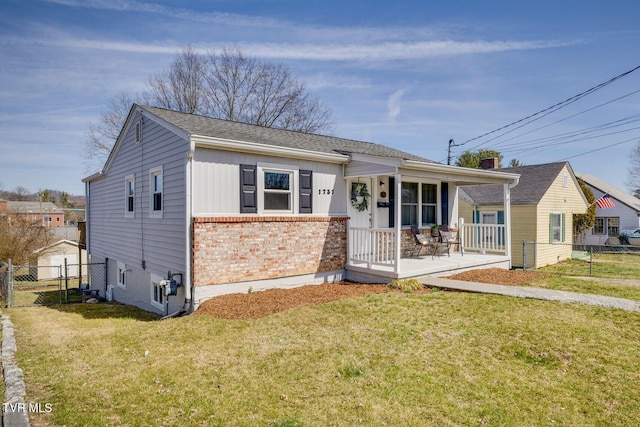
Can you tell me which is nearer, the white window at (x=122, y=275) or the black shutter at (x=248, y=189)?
the black shutter at (x=248, y=189)

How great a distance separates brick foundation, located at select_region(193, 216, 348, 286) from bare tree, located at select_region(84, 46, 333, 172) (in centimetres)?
1896

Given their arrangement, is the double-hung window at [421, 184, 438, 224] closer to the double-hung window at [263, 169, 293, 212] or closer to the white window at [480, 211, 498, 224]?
the double-hung window at [263, 169, 293, 212]

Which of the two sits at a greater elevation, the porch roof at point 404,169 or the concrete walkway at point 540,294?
the porch roof at point 404,169

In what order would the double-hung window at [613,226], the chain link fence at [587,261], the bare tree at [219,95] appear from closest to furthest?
the chain link fence at [587,261], the bare tree at [219,95], the double-hung window at [613,226]

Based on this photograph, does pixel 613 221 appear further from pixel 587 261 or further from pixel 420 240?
pixel 420 240

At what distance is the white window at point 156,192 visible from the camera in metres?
9.45

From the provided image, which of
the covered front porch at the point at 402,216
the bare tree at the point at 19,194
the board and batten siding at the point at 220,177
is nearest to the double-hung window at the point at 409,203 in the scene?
the covered front porch at the point at 402,216

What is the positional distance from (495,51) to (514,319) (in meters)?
12.4

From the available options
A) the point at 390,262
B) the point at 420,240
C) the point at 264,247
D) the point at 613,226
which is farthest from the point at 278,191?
the point at 613,226

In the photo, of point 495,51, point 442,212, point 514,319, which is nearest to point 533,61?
point 495,51

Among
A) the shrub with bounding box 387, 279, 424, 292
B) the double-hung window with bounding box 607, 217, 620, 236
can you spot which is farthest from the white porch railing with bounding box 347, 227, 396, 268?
the double-hung window with bounding box 607, 217, 620, 236

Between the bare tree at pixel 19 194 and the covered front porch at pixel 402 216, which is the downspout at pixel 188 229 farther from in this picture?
the bare tree at pixel 19 194

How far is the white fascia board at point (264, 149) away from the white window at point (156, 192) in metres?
2.28

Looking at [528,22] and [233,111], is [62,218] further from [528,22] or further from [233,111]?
[528,22]
